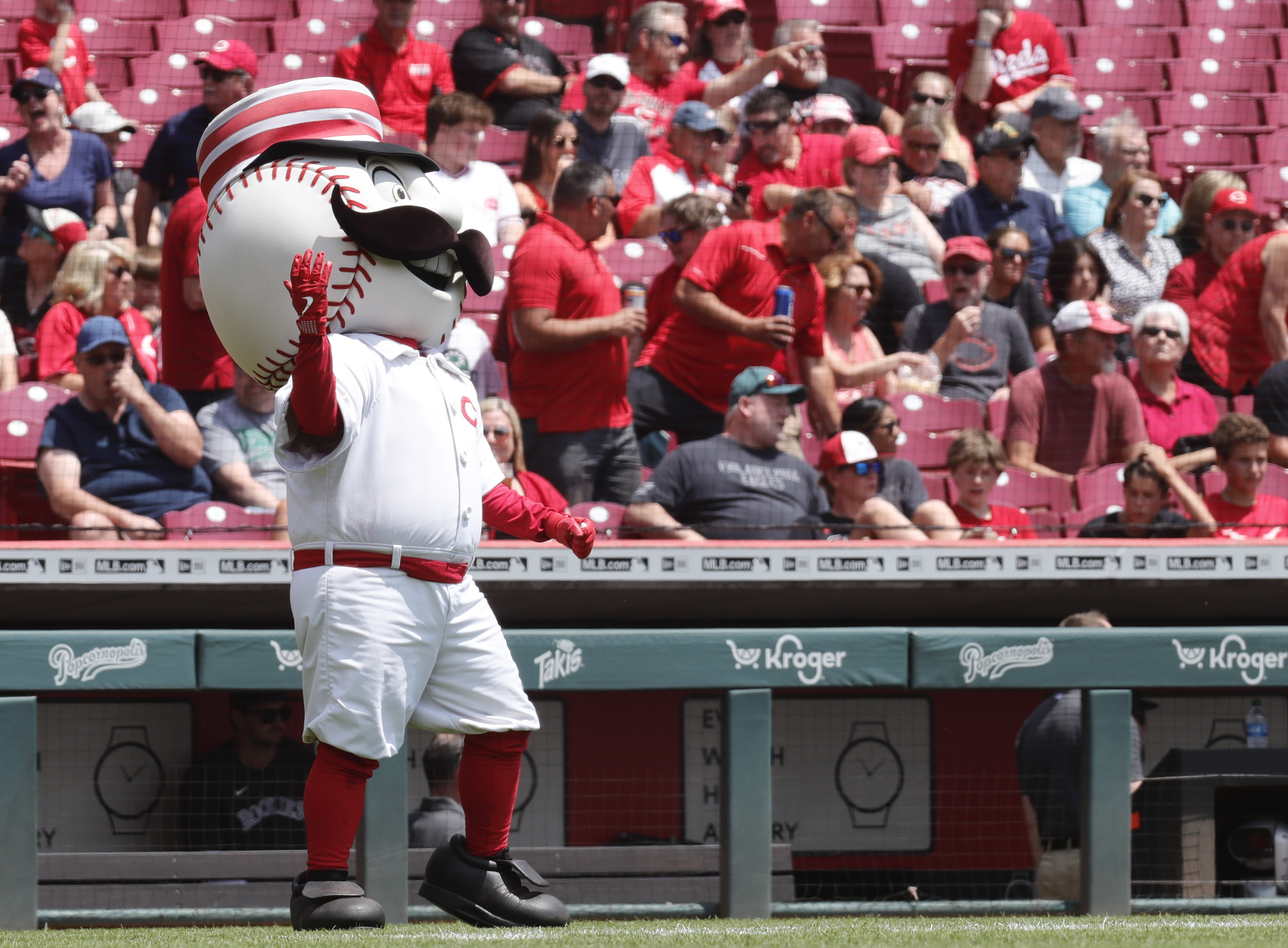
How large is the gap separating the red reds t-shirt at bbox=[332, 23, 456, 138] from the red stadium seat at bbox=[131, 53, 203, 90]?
1053mm

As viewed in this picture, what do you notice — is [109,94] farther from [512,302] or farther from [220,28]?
[512,302]

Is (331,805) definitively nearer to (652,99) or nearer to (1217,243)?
(1217,243)

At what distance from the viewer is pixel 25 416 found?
5.34m

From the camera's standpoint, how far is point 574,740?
15.6ft

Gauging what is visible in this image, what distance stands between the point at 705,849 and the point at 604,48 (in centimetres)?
628

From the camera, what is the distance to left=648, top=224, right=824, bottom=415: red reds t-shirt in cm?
577

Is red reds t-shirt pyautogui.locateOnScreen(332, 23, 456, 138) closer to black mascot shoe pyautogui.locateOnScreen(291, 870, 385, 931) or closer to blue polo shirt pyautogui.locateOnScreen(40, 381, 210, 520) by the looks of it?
blue polo shirt pyautogui.locateOnScreen(40, 381, 210, 520)

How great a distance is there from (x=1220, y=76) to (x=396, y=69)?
203 inches

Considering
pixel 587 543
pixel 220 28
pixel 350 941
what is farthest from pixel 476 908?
pixel 220 28

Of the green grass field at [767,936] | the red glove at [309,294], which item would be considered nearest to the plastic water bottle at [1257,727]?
the green grass field at [767,936]

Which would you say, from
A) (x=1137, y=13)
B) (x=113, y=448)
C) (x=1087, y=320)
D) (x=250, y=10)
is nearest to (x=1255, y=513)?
(x=1087, y=320)

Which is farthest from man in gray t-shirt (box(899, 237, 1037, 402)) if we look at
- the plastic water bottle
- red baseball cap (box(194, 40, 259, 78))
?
red baseball cap (box(194, 40, 259, 78))

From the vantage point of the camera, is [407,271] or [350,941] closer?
[350,941]

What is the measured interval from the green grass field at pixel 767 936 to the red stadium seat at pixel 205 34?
6.11 meters
